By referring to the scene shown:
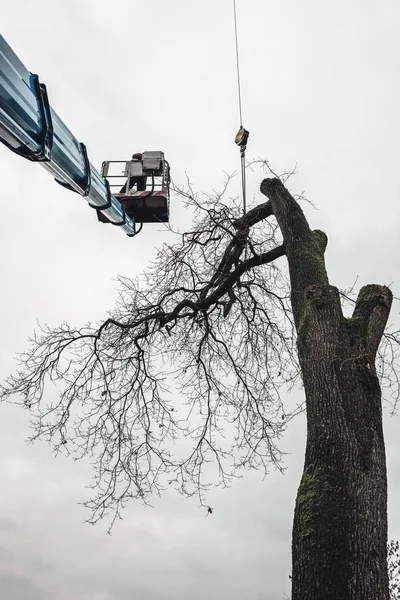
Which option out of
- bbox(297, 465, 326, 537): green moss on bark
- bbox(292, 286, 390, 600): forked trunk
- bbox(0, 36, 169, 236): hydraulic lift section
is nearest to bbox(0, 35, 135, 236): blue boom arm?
bbox(0, 36, 169, 236): hydraulic lift section

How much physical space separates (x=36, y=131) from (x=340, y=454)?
3631mm

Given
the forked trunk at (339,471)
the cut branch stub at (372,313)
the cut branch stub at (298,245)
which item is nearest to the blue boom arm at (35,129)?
the cut branch stub at (298,245)

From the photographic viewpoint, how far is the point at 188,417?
23.2 feet

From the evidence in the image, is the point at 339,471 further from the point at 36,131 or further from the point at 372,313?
the point at 36,131

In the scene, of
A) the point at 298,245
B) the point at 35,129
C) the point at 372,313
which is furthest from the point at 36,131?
the point at 372,313

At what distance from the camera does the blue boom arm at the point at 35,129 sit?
4.20 m

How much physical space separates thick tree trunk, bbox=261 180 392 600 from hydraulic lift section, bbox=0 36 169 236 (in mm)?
2625

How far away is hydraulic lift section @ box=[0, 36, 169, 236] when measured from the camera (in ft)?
13.8

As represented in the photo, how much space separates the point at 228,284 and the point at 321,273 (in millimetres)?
2006

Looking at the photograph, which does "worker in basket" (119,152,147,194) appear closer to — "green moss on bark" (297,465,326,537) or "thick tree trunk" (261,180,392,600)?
"thick tree trunk" (261,180,392,600)

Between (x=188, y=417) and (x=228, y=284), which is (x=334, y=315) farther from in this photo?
(x=188, y=417)

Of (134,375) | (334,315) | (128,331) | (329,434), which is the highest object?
(128,331)

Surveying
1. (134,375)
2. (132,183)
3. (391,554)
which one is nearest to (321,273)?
(134,375)

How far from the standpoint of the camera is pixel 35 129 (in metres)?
4.73
